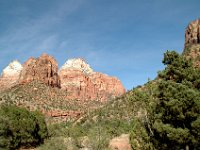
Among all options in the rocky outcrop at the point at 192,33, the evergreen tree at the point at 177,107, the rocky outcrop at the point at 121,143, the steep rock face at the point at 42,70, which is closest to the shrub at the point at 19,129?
the rocky outcrop at the point at 121,143

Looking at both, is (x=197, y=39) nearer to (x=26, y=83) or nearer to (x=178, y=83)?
(x=26, y=83)

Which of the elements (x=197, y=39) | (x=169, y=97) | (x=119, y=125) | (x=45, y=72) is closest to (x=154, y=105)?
Result: (x=169, y=97)

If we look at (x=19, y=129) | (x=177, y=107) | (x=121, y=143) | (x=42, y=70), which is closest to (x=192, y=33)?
(x=42, y=70)

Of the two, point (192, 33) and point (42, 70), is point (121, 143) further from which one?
point (42, 70)

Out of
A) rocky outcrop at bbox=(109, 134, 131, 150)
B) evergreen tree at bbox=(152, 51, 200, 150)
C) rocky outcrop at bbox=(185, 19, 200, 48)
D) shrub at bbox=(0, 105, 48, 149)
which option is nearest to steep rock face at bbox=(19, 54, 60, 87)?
rocky outcrop at bbox=(185, 19, 200, 48)

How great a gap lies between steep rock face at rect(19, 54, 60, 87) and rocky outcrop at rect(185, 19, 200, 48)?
64128 mm

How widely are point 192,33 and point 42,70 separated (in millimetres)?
71666

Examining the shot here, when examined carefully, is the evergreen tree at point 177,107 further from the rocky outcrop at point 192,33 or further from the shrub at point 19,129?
the rocky outcrop at point 192,33

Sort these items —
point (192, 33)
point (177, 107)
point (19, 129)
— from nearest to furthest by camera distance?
point (177, 107) < point (19, 129) < point (192, 33)

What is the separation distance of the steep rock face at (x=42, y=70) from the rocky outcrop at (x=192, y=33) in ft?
210

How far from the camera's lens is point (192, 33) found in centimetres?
12119

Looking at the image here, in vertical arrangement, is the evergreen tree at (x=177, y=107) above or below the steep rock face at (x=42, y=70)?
below

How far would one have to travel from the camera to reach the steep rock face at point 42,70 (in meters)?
160

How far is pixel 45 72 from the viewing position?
169 m
